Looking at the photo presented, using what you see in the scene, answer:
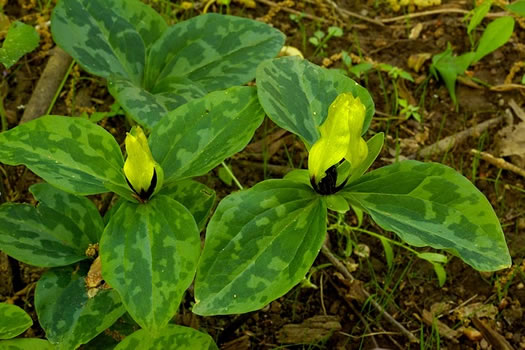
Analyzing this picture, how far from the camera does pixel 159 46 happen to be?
1.92 meters

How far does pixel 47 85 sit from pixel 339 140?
1485 millimetres

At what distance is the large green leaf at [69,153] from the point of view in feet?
4.72

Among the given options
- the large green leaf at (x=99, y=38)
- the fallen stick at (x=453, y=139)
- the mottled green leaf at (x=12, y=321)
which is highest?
the large green leaf at (x=99, y=38)

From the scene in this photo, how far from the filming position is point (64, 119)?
152 centimetres

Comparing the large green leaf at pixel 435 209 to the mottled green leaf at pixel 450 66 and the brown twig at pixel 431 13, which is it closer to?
the mottled green leaf at pixel 450 66

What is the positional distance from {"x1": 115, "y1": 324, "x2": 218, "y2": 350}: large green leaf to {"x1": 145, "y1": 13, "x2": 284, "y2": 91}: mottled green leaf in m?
0.71

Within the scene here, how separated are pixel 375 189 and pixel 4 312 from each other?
926mm

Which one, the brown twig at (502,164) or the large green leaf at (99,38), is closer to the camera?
the large green leaf at (99,38)

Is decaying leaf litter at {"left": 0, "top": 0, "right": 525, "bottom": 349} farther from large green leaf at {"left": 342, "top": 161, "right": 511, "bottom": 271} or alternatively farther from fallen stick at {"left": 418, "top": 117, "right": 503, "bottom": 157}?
large green leaf at {"left": 342, "top": 161, "right": 511, "bottom": 271}

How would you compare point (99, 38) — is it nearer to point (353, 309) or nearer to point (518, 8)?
point (353, 309)

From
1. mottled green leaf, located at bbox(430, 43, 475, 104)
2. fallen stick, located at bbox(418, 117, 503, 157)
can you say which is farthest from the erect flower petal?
mottled green leaf, located at bbox(430, 43, 475, 104)

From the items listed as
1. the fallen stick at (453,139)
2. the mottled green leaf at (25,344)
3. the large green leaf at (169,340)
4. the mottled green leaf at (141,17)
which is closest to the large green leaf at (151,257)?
the large green leaf at (169,340)

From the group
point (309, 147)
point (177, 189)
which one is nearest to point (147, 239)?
point (177, 189)

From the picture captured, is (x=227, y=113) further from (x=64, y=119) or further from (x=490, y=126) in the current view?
(x=490, y=126)
